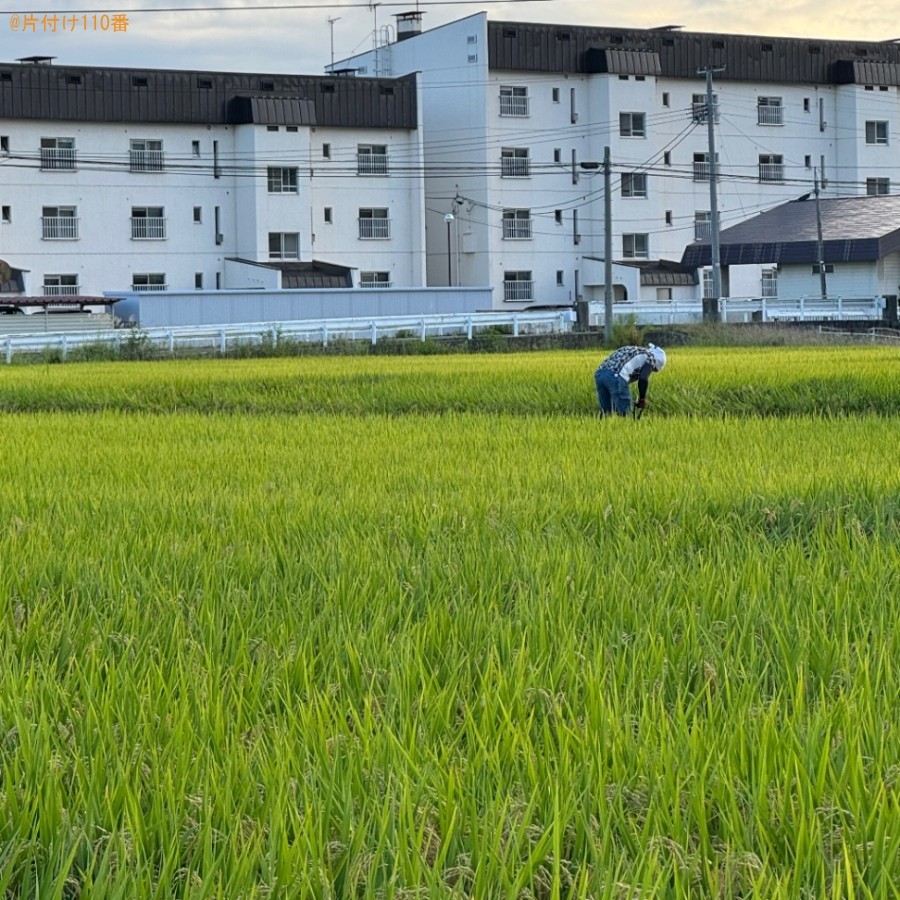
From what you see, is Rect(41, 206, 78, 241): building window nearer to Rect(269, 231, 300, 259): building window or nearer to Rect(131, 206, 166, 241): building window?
Rect(131, 206, 166, 241): building window

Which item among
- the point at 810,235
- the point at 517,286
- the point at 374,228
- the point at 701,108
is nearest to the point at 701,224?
the point at 701,108

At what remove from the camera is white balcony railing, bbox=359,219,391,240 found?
4753 cm

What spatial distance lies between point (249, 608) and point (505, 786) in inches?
75.7

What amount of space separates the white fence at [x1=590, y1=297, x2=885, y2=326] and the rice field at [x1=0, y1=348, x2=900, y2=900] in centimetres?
2994

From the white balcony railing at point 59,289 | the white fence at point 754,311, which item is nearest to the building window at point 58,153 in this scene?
the white balcony railing at point 59,289

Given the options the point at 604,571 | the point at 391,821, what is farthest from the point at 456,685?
the point at 604,571

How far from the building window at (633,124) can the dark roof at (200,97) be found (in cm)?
723

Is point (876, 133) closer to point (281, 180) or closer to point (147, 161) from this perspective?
point (281, 180)

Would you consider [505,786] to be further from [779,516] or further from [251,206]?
[251,206]

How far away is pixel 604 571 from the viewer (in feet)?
16.9

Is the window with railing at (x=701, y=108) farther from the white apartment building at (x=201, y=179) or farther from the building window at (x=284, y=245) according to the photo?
the building window at (x=284, y=245)

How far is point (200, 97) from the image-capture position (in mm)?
45250

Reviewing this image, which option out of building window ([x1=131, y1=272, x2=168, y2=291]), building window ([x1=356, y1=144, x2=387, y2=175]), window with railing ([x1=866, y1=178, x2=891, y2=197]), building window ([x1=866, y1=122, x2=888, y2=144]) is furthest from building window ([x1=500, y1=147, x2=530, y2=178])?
building window ([x1=866, y1=122, x2=888, y2=144])

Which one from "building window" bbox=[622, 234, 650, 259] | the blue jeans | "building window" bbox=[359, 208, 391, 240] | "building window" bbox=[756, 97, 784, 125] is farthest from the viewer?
"building window" bbox=[756, 97, 784, 125]
